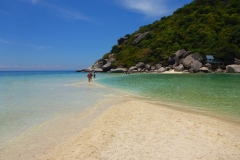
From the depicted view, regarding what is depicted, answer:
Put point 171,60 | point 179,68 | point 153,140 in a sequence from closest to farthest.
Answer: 1. point 153,140
2. point 179,68
3. point 171,60

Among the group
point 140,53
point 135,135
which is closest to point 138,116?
point 135,135

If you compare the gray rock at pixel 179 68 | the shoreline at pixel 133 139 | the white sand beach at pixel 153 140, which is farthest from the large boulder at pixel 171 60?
the white sand beach at pixel 153 140

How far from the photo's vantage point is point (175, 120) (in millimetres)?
7012

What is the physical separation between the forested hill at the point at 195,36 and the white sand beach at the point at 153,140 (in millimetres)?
55938

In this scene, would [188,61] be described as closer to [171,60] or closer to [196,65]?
[196,65]

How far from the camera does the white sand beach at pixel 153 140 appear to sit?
4.40 metres

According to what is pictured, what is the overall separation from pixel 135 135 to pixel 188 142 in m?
1.54

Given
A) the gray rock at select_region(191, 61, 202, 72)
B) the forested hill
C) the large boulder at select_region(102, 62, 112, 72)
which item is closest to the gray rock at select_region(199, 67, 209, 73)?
the gray rock at select_region(191, 61, 202, 72)

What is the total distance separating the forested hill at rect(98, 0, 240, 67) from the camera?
6000cm

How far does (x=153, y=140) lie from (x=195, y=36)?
240ft

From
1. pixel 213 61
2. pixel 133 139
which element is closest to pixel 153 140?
pixel 133 139

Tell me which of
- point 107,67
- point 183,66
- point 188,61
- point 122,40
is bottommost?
point 107,67

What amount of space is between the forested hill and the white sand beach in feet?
184

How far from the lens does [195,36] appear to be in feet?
229
